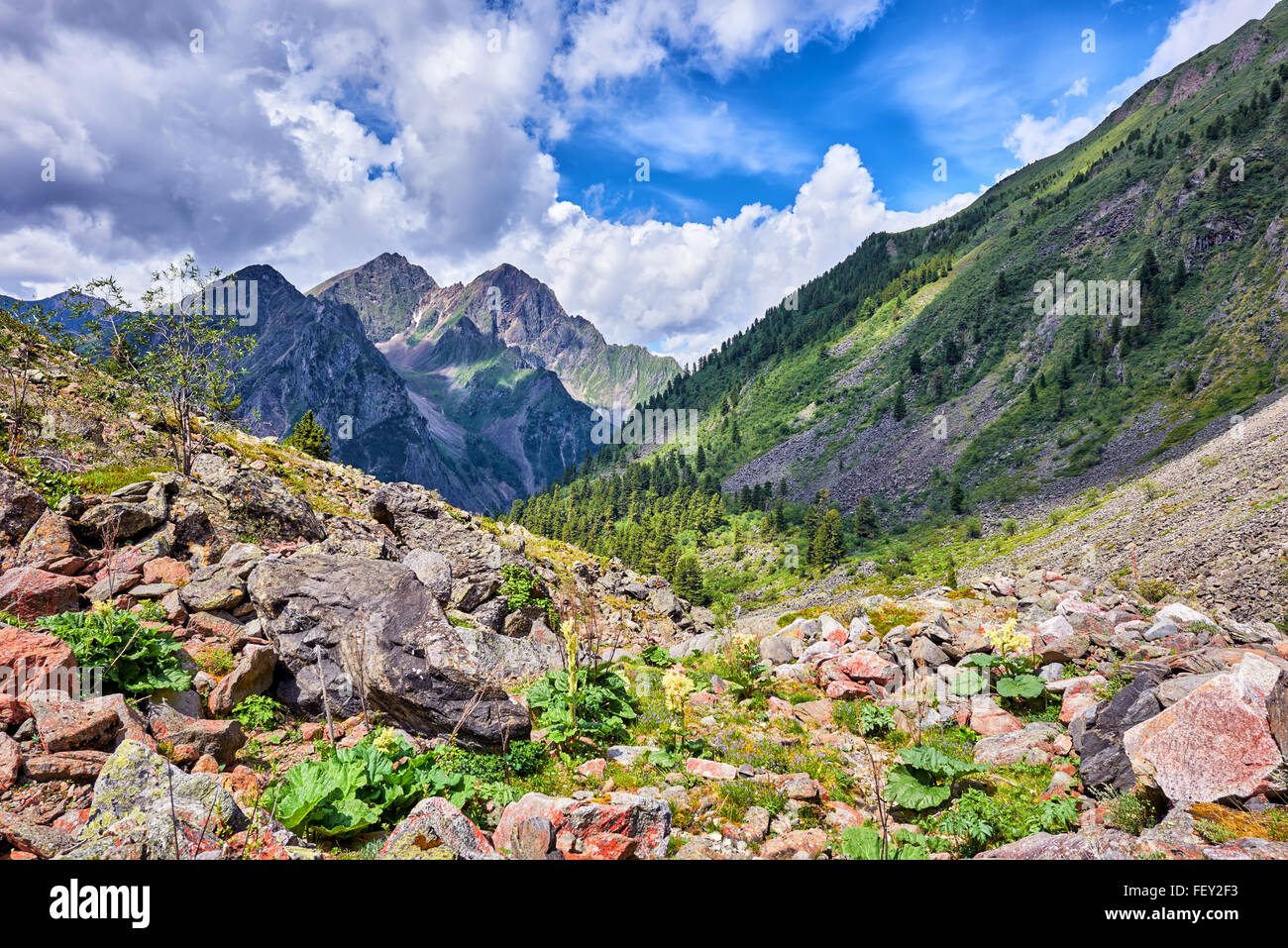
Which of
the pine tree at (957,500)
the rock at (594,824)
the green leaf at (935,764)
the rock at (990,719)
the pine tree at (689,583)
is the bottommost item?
the pine tree at (689,583)

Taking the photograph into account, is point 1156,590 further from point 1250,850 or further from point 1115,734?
point 1250,850

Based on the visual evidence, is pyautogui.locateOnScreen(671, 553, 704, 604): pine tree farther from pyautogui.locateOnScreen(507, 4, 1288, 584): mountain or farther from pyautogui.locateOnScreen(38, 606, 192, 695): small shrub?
pyautogui.locateOnScreen(38, 606, 192, 695): small shrub

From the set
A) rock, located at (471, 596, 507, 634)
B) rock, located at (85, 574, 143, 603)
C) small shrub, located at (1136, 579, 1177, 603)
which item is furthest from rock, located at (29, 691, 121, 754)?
small shrub, located at (1136, 579, 1177, 603)

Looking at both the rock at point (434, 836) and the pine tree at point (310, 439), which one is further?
the pine tree at point (310, 439)

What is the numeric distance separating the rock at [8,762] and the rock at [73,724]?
0.95ft

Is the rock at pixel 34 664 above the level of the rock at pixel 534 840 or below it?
above

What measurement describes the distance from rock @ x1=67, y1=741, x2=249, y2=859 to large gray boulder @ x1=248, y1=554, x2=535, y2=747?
2.50 meters

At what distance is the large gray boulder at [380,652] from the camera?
8.43 metres

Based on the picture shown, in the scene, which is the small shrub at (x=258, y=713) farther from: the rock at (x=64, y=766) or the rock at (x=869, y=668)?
the rock at (x=869, y=668)

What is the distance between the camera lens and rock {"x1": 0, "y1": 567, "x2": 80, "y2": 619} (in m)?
8.11

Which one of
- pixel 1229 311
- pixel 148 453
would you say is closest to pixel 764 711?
pixel 148 453

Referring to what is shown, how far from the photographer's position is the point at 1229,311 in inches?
3095

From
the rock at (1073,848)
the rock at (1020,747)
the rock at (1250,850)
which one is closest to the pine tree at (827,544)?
the rock at (1020,747)

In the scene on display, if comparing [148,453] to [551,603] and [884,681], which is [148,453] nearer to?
[551,603]
